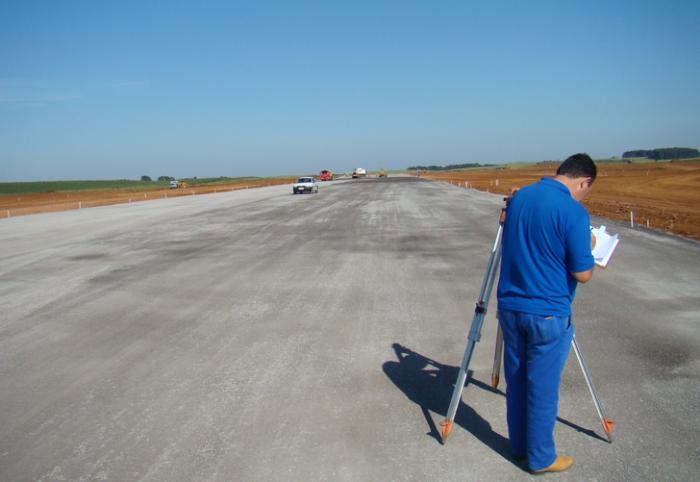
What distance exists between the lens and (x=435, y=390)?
479cm

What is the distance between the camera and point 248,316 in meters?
7.26

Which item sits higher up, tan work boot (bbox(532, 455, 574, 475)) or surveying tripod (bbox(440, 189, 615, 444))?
surveying tripod (bbox(440, 189, 615, 444))

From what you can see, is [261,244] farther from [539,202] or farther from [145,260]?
[539,202]

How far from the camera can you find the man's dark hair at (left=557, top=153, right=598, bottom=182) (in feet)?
11.5

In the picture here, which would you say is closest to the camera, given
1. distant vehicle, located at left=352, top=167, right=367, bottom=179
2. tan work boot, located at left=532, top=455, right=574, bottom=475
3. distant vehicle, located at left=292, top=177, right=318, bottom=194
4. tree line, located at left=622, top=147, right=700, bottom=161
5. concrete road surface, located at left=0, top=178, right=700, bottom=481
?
tan work boot, located at left=532, top=455, right=574, bottom=475

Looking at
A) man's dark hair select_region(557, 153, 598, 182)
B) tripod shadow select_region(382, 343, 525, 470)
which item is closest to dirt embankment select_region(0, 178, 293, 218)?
tripod shadow select_region(382, 343, 525, 470)

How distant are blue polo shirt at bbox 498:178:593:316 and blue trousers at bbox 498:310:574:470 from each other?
0.09 metres

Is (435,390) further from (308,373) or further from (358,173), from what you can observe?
(358,173)

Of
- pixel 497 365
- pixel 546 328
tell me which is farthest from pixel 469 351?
pixel 497 365

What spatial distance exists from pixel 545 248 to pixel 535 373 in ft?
2.63

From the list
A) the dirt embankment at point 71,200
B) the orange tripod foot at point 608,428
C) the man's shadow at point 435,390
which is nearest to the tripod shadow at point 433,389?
the man's shadow at point 435,390

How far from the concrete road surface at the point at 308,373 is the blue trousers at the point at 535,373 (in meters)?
0.24

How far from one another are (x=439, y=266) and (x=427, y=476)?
722 centimetres

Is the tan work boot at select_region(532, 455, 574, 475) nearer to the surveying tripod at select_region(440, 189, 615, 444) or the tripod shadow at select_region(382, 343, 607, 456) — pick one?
the tripod shadow at select_region(382, 343, 607, 456)
